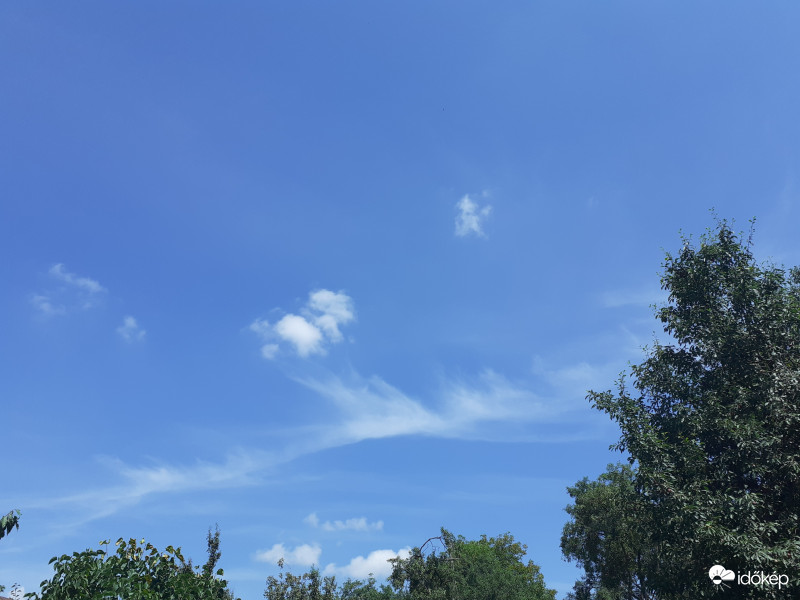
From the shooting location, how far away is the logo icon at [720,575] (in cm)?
2075

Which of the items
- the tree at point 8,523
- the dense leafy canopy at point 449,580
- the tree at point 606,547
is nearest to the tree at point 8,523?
the tree at point 8,523

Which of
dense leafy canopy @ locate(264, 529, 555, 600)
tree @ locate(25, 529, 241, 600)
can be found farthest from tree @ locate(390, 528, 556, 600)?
tree @ locate(25, 529, 241, 600)

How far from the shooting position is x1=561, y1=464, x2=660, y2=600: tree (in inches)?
1881

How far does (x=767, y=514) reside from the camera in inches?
862

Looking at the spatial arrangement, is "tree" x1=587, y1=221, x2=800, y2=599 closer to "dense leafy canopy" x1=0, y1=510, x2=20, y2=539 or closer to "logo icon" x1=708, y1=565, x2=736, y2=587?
"logo icon" x1=708, y1=565, x2=736, y2=587

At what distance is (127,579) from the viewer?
16.2 metres

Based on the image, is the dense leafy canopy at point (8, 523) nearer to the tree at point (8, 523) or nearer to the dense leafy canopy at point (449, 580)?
the tree at point (8, 523)

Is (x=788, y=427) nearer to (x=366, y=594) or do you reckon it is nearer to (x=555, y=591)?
(x=366, y=594)

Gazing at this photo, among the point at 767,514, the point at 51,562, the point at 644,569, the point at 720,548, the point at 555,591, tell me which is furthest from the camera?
the point at 555,591

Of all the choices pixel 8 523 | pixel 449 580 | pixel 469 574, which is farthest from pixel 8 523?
Answer: pixel 469 574

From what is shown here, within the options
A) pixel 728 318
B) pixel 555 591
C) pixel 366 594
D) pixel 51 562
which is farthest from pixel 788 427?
pixel 555 591

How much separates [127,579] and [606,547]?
43.4m

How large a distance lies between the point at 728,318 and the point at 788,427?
4.78 meters

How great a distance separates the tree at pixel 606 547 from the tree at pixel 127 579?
122 feet
